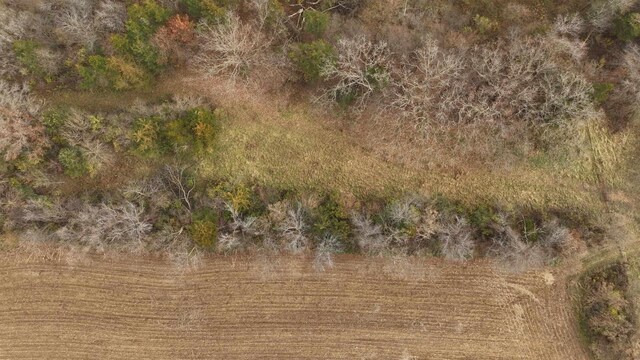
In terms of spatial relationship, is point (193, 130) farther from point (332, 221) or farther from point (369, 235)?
point (369, 235)

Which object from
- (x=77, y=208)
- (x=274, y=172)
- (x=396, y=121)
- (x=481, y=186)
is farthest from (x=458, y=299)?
(x=77, y=208)

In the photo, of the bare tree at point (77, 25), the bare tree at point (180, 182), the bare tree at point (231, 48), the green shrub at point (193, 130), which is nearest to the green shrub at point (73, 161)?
the bare tree at point (180, 182)

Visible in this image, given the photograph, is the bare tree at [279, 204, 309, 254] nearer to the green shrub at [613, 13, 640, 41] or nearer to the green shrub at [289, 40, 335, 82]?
the green shrub at [289, 40, 335, 82]

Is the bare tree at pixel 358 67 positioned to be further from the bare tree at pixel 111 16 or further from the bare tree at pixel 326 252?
the bare tree at pixel 111 16

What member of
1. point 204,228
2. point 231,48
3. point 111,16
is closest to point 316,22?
point 231,48

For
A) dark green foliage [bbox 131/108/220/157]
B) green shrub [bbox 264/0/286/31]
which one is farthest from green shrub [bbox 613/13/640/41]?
dark green foliage [bbox 131/108/220/157]

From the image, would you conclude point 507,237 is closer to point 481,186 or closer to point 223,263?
point 481,186
